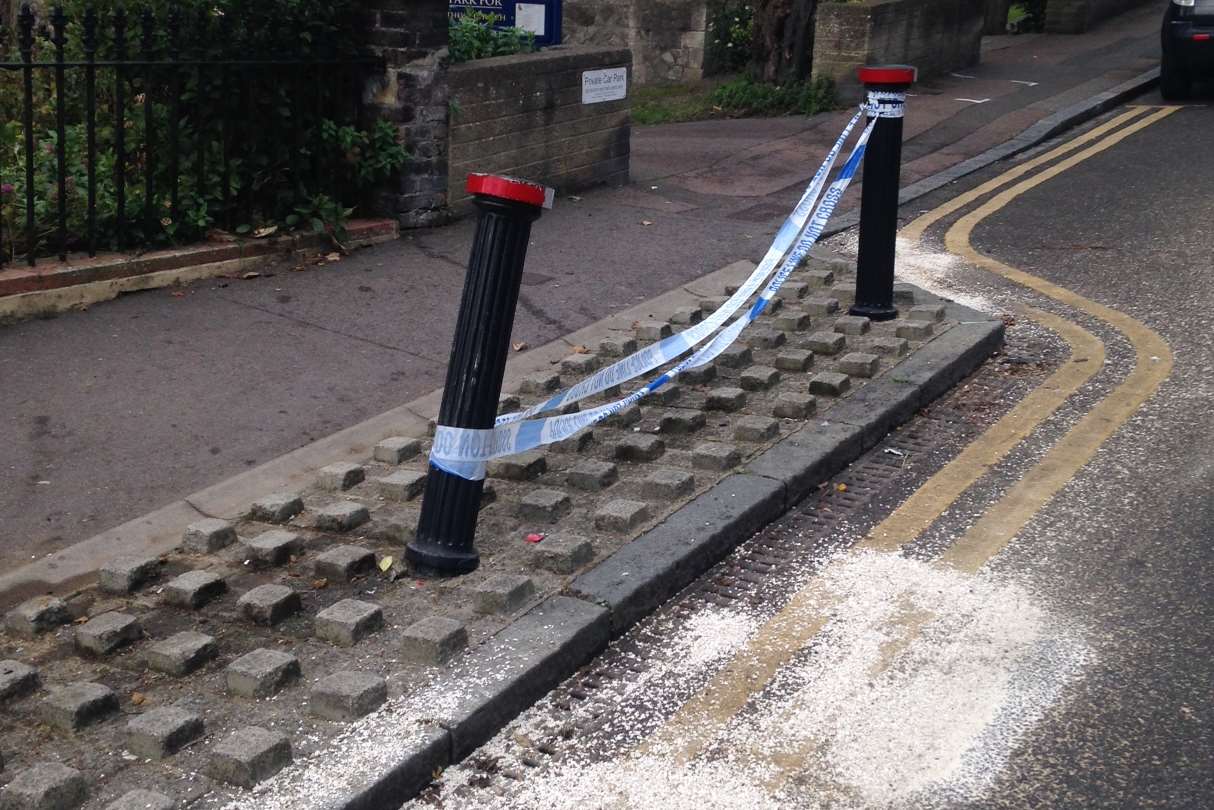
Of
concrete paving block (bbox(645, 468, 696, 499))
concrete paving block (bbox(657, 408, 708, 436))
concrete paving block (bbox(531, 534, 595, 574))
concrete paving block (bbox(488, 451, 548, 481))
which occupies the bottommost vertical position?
concrete paving block (bbox(531, 534, 595, 574))

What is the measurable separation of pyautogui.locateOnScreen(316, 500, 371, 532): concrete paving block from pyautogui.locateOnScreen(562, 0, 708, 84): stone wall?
48.3 feet

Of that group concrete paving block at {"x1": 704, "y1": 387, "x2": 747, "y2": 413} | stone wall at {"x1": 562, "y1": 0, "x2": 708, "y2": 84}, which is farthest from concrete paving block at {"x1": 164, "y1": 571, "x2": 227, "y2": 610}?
stone wall at {"x1": 562, "y1": 0, "x2": 708, "y2": 84}

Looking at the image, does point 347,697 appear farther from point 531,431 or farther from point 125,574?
point 531,431

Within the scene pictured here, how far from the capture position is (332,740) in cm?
354

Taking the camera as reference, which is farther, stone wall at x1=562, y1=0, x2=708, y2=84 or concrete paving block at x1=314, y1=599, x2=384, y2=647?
stone wall at x1=562, y1=0, x2=708, y2=84

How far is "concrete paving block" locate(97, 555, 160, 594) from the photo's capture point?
4.59 meters

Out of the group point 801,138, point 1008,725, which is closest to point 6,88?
point 801,138

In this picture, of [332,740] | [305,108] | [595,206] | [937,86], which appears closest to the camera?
[332,740]

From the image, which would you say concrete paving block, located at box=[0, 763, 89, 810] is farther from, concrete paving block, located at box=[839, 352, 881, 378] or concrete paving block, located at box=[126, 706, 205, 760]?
concrete paving block, located at box=[839, 352, 881, 378]

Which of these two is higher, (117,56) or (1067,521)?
(117,56)

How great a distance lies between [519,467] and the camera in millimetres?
5352

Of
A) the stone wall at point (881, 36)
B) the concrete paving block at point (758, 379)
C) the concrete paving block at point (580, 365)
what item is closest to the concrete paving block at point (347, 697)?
the concrete paving block at point (758, 379)

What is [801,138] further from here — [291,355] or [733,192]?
[291,355]

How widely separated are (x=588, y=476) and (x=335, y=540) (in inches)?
37.3
